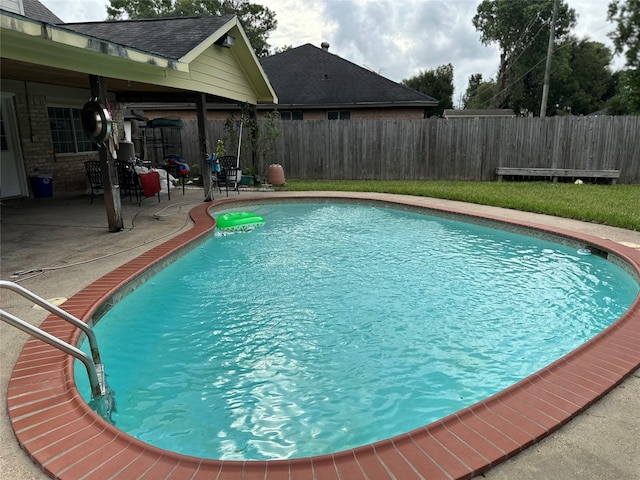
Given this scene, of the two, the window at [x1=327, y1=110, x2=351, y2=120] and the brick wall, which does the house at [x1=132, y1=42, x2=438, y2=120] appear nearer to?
the window at [x1=327, y1=110, x2=351, y2=120]

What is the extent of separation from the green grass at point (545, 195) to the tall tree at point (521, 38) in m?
27.4

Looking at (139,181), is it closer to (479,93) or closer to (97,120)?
(97,120)

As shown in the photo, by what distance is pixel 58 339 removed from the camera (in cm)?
237

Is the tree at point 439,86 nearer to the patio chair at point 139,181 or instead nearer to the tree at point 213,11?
the tree at point 213,11

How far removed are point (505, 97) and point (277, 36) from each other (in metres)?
23.9

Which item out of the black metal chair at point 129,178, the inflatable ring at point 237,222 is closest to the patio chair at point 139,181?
the black metal chair at point 129,178

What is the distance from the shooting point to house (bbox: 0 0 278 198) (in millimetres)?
5801

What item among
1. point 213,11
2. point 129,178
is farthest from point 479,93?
point 129,178

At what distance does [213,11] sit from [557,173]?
126 ft

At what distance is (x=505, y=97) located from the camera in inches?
1529

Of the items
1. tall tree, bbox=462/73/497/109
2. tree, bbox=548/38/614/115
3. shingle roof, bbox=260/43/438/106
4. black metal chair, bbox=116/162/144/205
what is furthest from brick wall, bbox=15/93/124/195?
tall tree, bbox=462/73/497/109

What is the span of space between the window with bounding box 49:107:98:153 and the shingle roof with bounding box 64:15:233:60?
236 centimetres

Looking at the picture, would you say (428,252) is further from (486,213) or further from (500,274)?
(486,213)

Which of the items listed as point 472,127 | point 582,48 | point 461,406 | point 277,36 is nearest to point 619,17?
point 582,48
